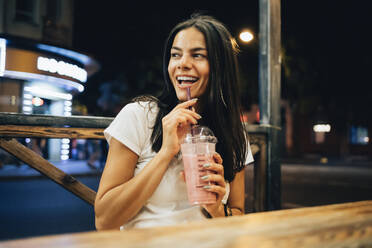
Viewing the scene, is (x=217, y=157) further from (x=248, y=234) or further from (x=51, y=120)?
(x=51, y=120)

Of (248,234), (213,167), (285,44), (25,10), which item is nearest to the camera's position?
(248,234)

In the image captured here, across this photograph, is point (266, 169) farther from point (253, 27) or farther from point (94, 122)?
point (253, 27)

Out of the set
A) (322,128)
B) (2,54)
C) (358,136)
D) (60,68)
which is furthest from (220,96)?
(358,136)

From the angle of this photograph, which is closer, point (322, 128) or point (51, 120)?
point (51, 120)

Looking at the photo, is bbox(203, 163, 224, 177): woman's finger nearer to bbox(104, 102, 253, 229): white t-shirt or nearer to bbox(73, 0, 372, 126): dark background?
bbox(104, 102, 253, 229): white t-shirt

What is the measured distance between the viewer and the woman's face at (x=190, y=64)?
1.64m

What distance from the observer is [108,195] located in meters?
1.41

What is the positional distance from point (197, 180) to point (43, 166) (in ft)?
4.83

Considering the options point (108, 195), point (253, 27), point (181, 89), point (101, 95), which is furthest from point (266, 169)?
point (101, 95)

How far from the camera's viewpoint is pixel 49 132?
2.30m

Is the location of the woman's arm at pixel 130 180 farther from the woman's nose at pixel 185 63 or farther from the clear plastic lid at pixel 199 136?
the woman's nose at pixel 185 63

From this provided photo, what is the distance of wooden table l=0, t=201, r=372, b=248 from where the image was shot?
0.69 metres

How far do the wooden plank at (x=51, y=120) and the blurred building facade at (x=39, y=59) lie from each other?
1117cm

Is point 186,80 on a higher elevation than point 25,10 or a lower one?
lower
